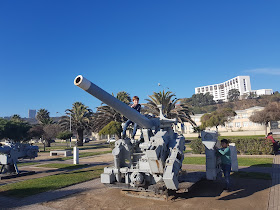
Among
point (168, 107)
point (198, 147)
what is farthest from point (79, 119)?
point (198, 147)

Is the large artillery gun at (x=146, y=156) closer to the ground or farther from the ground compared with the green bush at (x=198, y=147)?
farther from the ground

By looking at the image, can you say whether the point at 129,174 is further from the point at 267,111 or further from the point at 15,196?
the point at 267,111

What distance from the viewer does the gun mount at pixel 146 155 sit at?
5.95 meters

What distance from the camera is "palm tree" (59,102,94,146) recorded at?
3625cm

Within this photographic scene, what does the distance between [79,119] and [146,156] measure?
31.1 metres

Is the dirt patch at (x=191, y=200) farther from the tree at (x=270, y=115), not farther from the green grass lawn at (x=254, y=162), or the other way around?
the tree at (x=270, y=115)

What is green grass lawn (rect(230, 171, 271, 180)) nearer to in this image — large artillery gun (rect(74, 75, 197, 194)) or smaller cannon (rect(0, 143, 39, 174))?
large artillery gun (rect(74, 75, 197, 194))

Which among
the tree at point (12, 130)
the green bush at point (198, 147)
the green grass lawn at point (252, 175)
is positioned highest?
the tree at point (12, 130)

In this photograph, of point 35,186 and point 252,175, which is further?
point 252,175

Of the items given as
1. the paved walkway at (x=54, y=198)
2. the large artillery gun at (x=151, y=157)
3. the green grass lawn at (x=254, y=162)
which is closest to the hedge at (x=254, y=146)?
the green grass lawn at (x=254, y=162)

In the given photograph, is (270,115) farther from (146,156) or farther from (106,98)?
(106,98)

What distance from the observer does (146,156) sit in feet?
22.6

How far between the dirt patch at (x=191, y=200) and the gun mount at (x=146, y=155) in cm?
49

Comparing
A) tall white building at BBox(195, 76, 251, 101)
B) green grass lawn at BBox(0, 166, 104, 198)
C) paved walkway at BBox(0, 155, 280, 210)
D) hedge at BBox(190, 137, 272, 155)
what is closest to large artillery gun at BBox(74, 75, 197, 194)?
paved walkway at BBox(0, 155, 280, 210)
